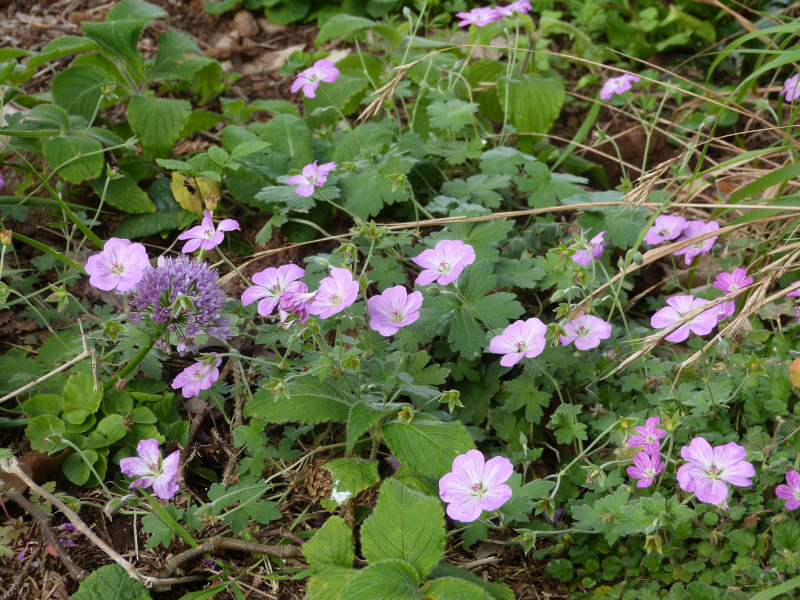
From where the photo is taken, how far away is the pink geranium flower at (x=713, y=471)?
132cm

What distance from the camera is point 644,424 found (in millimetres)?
1635

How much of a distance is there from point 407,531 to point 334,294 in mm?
524

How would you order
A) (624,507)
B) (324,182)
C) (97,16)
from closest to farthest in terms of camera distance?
(624,507)
(324,182)
(97,16)

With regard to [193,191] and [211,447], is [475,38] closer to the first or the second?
[193,191]

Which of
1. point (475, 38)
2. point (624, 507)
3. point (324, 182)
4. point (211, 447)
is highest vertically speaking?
point (475, 38)

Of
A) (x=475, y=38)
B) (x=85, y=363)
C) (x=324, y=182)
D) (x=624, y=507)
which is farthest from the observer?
(x=475, y=38)

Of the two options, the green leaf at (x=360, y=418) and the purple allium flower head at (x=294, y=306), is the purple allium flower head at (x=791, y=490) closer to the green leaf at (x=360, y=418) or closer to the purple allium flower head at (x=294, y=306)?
the green leaf at (x=360, y=418)

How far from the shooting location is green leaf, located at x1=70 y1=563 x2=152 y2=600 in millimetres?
1345

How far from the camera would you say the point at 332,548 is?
4.51 ft

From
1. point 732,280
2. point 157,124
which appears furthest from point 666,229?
point 157,124

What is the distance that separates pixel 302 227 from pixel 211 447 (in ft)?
2.67

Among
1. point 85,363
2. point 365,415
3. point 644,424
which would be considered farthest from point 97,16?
point 644,424

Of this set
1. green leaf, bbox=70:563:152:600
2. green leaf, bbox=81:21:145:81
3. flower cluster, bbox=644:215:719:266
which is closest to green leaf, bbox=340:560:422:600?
green leaf, bbox=70:563:152:600

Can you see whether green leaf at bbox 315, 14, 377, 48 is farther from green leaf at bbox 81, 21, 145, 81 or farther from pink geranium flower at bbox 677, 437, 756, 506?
pink geranium flower at bbox 677, 437, 756, 506
